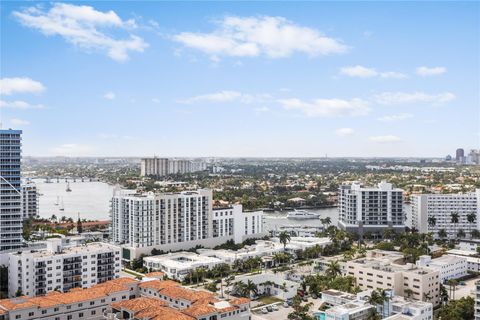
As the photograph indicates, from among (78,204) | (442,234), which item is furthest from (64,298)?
(78,204)

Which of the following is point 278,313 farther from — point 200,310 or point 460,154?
point 460,154

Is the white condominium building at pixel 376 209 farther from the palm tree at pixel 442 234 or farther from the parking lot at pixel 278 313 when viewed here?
the parking lot at pixel 278 313

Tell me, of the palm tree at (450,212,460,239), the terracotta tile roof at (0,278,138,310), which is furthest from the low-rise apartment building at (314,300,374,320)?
the palm tree at (450,212,460,239)

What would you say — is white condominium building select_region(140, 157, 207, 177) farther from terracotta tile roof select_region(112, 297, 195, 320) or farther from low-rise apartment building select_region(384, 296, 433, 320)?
low-rise apartment building select_region(384, 296, 433, 320)

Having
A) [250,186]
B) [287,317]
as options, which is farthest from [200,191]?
[250,186]

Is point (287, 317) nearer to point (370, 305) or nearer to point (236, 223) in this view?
point (370, 305)

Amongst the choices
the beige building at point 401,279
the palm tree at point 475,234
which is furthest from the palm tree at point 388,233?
the beige building at point 401,279
